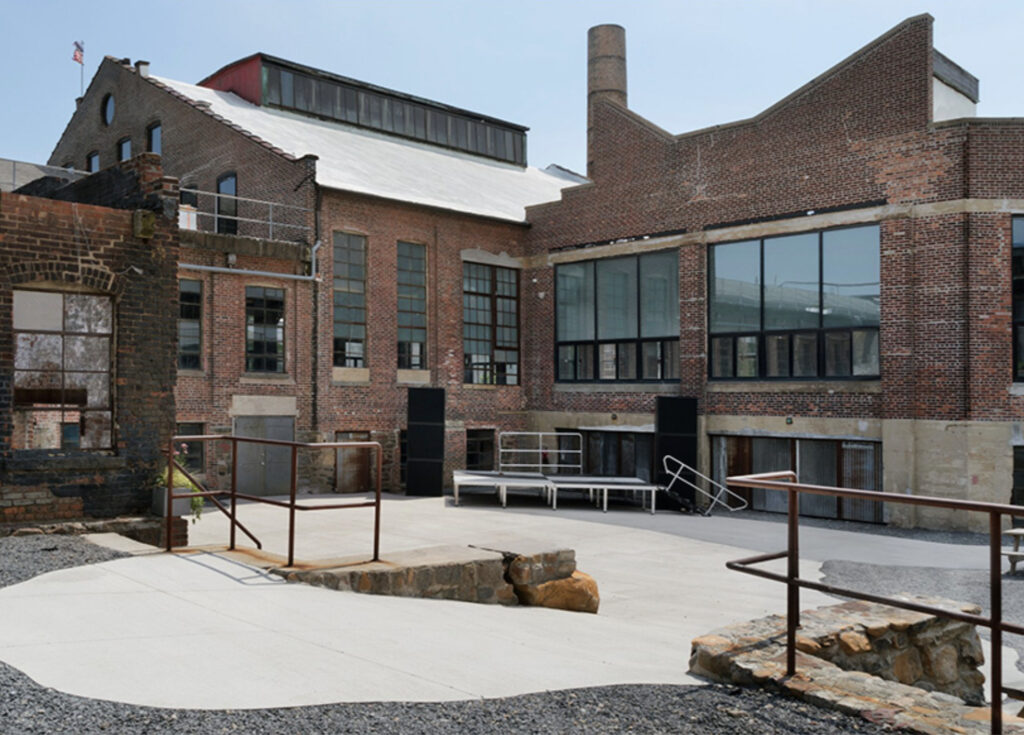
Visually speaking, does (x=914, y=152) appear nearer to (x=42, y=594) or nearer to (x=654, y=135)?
(x=654, y=135)

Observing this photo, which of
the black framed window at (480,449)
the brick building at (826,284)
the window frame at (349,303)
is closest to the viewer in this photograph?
the brick building at (826,284)

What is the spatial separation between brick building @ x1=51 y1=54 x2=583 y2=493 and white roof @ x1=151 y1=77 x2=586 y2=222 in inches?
4.0

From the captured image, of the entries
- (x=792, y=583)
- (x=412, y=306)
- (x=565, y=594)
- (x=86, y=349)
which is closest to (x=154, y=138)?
(x=412, y=306)

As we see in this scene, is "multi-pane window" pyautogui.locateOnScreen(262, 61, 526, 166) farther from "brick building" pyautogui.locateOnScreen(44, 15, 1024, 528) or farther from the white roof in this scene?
the white roof

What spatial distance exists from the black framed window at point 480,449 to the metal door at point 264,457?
5.02 m

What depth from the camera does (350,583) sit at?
8.08 m

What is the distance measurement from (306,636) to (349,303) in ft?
53.7

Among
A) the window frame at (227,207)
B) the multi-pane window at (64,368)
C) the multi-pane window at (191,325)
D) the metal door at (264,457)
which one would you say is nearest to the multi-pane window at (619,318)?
the metal door at (264,457)

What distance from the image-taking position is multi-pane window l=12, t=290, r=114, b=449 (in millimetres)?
10180

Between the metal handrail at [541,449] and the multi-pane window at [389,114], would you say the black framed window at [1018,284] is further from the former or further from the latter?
the multi-pane window at [389,114]

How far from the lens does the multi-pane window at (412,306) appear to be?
22828mm

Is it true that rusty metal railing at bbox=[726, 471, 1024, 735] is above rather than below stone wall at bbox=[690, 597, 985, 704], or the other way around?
above

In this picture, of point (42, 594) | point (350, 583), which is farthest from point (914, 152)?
point (42, 594)

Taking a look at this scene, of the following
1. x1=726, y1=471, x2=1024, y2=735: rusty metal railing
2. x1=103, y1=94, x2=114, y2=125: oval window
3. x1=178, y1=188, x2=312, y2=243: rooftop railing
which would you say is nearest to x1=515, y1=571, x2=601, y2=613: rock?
x1=726, y1=471, x2=1024, y2=735: rusty metal railing
